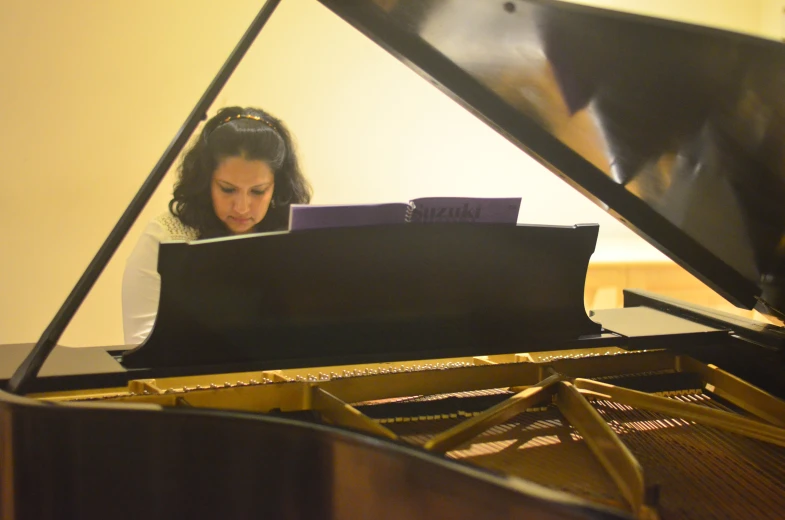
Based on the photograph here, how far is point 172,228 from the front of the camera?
2492 millimetres

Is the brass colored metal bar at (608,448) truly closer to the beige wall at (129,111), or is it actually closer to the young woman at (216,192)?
the young woman at (216,192)

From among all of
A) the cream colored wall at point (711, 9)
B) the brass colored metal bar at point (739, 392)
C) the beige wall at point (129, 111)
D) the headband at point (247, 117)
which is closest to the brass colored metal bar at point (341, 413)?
the brass colored metal bar at point (739, 392)

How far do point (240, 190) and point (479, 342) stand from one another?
1243mm

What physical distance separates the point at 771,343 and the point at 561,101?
71cm

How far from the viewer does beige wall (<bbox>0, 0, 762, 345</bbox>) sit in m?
2.91

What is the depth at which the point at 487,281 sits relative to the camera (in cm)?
146

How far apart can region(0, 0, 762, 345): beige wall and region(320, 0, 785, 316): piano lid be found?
6.06ft

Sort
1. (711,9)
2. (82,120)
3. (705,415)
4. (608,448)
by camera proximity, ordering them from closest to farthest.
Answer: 1. (608,448)
2. (705,415)
3. (82,120)
4. (711,9)

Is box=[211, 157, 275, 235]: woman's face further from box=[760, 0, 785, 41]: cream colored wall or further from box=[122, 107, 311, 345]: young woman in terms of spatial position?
box=[760, 0, 785, 41]: cream colored wall

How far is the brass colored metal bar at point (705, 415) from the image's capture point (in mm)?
1260

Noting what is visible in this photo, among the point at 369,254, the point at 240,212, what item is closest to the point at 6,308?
the point at 240,212

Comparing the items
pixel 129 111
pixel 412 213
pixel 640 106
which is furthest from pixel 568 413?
pixel 129 111

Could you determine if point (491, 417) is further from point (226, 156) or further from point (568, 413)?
point (226, 156)

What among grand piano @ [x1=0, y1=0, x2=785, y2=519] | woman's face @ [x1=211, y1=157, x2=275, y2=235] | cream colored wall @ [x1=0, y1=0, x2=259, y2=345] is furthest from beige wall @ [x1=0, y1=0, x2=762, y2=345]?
grand piano @ [x1=0, y1=0, x2=785, y2=519]
